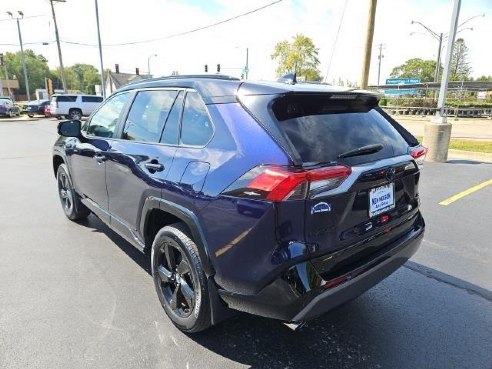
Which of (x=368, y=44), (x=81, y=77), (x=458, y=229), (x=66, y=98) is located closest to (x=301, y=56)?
(x=66, y=98)

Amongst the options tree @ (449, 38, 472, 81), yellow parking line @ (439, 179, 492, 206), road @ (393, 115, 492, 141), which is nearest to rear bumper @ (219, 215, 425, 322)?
yellow parking line @ (439, 179, 492, 206)

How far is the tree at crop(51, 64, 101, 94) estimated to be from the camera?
408 ft

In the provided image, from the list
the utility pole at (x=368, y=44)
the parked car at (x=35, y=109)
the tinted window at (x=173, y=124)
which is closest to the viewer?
the tinted window at (x=173, y=124)

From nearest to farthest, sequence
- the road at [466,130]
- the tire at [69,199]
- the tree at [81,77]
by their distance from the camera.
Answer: the tire at [69,199] → the road at [466,130] → the tree at [81,77]

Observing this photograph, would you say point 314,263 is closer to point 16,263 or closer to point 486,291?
point 486,291

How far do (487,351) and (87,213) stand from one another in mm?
4531

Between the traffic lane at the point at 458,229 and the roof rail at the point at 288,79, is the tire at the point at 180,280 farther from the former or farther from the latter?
the traffic lane at the point at 458,229

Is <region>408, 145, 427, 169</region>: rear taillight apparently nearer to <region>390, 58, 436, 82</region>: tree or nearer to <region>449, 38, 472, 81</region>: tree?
Result: <region>449, 38, 472, 81</region>: tree

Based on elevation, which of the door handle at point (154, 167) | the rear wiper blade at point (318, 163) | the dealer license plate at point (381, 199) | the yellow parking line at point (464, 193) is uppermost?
the rear wiper blade at point (318, 163)

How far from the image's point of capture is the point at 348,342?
2.76 metres

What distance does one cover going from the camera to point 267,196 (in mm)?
2127

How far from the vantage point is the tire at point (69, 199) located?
5.03m

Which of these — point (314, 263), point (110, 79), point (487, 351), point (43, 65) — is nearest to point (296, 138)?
point (314, 263)

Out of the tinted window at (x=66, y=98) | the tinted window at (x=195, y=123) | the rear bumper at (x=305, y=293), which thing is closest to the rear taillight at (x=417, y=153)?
the rear bumper at (x=305, y=293)
